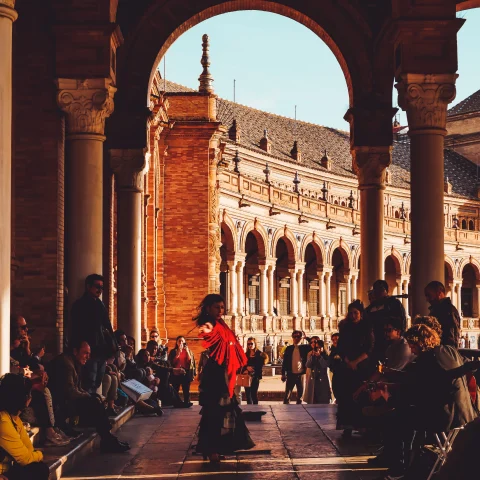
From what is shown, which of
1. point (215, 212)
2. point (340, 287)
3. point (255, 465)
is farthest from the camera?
point (340, 287)

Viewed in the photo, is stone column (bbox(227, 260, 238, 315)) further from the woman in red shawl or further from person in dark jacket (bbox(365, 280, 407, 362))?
the woman in red shawl

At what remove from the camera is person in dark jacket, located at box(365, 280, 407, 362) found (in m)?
10.1

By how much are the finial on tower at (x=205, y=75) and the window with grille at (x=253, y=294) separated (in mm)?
16474

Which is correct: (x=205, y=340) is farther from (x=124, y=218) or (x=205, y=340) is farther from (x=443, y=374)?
(x=124, y=218)

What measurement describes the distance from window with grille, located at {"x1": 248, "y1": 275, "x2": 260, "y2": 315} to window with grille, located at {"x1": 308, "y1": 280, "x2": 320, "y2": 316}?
7.25 metres

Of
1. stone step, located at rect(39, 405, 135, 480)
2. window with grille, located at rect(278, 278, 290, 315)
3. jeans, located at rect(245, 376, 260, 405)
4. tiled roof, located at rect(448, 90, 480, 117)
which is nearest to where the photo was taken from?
stone step, located at rect(39, 405, 135, 480)

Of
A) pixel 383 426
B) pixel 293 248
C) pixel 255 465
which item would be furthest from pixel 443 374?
pixel 293 248

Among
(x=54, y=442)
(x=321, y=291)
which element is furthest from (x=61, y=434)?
(x=321, y=291)

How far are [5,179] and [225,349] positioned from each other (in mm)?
2310

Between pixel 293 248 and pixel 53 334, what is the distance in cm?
4249

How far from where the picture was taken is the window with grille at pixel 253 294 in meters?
53.2

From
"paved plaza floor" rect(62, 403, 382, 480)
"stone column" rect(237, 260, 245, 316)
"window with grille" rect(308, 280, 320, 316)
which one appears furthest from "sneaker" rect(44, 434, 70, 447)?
"window with grille" rect(308, 280, 320, 316)

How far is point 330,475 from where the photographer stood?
782 cm

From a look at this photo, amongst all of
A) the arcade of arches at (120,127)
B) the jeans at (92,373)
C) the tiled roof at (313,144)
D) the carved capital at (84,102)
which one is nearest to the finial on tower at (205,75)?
the arcade of arches at (120,127)
